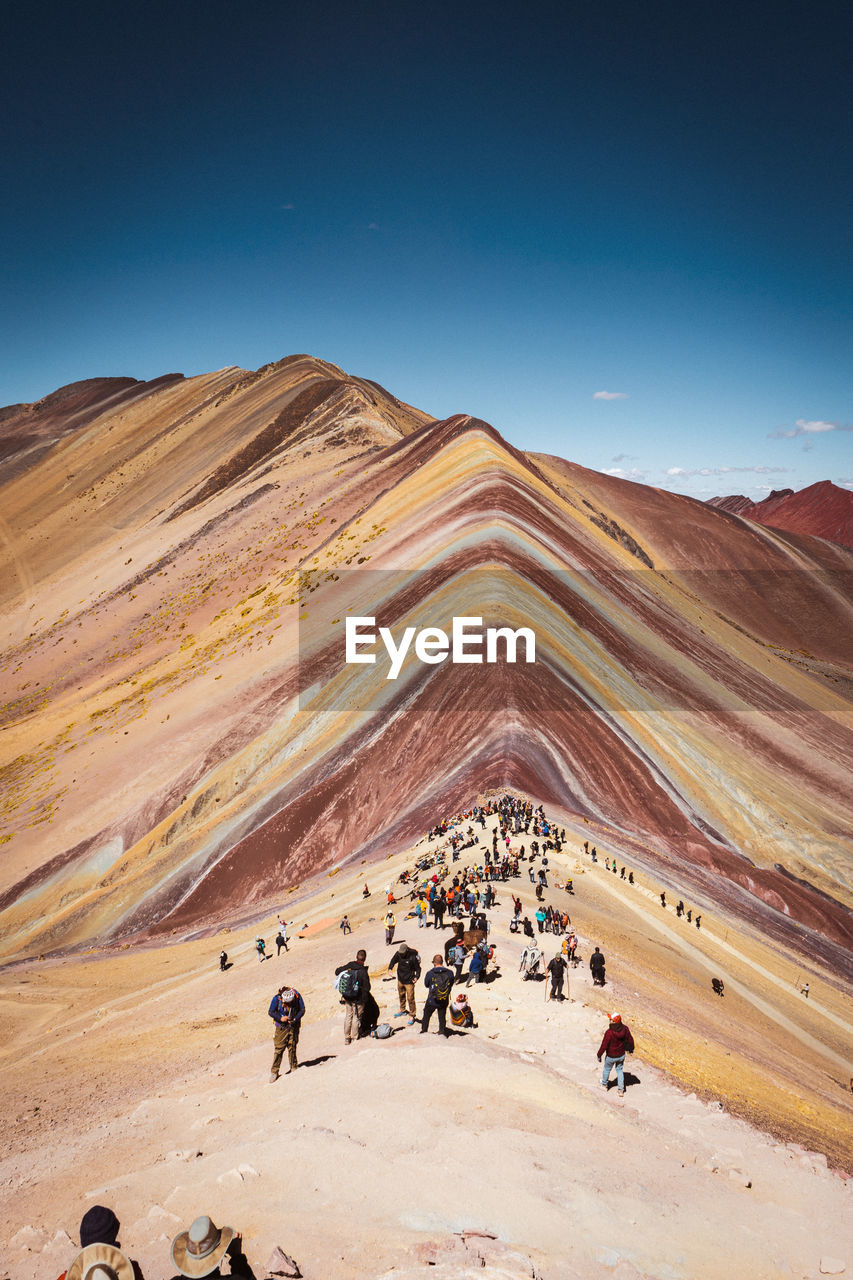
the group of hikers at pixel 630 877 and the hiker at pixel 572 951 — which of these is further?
the group of hikers at pixel 630 877

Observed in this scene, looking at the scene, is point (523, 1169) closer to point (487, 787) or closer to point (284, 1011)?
point (284, 1011)

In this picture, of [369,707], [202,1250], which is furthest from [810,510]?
[202,1250]

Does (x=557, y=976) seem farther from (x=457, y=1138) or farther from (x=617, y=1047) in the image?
(x=457, y=1138)

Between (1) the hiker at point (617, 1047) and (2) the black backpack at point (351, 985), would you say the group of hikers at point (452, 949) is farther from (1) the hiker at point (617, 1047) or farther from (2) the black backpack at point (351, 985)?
(1) the hiker at point (617, 1047)

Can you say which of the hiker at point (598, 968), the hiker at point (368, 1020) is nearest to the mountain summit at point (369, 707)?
the hiker at point (598, 968)

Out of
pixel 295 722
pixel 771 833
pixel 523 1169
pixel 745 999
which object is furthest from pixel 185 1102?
pixel 771 833

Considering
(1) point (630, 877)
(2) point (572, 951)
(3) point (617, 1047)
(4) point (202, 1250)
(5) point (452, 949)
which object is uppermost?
(4) point (202, 1250)

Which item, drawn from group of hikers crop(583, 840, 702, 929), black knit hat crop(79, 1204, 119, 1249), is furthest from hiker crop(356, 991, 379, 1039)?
group of hikers crop(583, 840, 702, 929)
